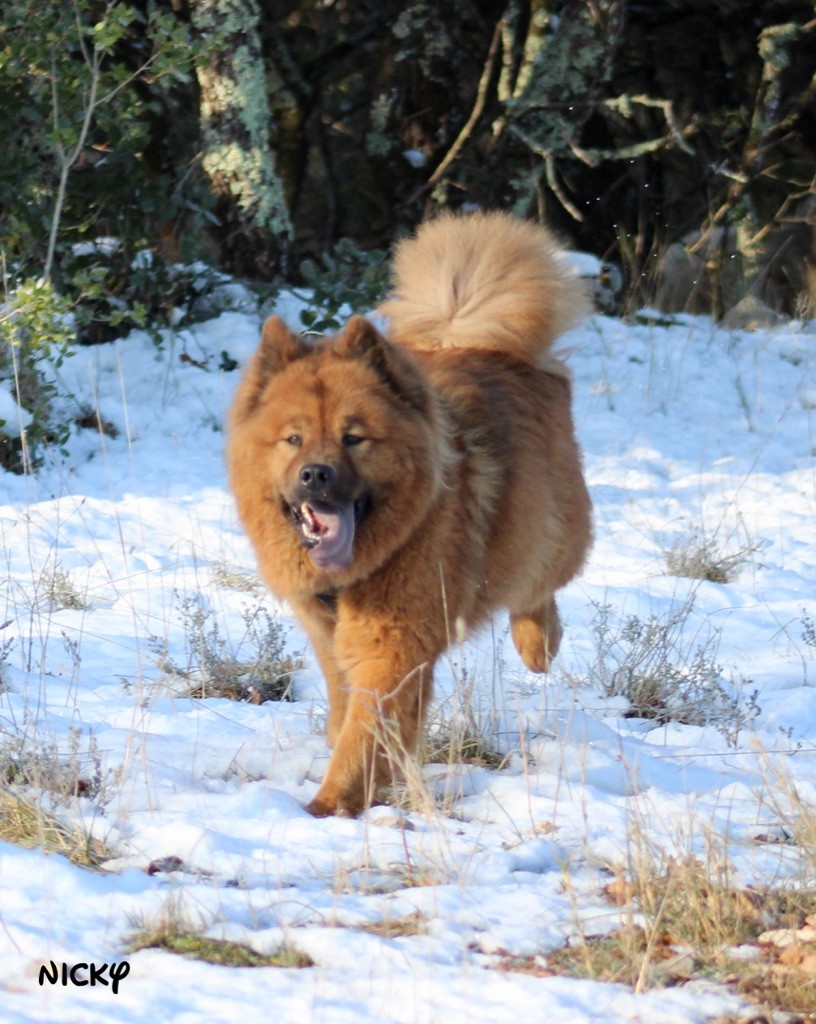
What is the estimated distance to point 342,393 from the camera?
3.97 m

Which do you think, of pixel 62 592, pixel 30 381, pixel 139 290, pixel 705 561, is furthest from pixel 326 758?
pixel 139 290

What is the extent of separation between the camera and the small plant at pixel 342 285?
8.59 metres

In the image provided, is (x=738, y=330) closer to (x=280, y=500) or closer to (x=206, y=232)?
(x=206, y=232)

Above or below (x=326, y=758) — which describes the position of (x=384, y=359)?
above

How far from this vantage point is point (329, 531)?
3898 millimetres

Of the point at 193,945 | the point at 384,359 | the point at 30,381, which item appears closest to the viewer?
the point at 193,945

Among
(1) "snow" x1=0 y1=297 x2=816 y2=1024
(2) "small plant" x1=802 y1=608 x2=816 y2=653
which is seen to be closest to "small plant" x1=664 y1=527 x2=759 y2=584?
(1) "snow" x1=0 y1=297 x2=816 y2=1024

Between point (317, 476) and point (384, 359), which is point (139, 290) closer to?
point (384, 359)

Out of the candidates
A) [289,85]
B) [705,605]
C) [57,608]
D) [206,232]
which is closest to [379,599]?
[57,608]

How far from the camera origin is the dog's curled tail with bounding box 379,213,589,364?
498 centimetres

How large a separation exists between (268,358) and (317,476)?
1.90ft

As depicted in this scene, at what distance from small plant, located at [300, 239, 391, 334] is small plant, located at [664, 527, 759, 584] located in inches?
120

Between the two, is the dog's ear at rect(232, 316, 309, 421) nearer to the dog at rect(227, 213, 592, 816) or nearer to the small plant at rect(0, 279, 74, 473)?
the dog at rect(227, 213, 592, 816)

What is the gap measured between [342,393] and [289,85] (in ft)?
29.6
